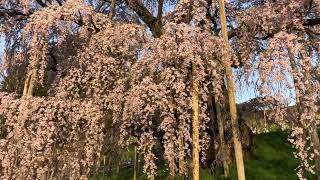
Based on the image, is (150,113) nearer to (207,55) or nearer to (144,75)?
(144,75)

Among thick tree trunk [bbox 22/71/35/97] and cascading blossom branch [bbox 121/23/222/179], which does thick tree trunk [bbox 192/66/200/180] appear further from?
thick tree trunk [bbox 22/71/35/97]

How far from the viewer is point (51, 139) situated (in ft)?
27.5

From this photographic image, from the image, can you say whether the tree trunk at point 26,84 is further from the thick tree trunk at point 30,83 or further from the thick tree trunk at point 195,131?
the thick tree trunk at point 195,131

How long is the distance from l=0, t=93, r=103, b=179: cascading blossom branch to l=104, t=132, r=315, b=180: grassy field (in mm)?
3181

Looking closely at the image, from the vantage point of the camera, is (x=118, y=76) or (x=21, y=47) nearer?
(x=118, y=76)

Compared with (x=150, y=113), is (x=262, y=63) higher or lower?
higher

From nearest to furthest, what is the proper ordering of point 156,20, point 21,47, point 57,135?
point 57,135 < point 21,47 < point 156,20

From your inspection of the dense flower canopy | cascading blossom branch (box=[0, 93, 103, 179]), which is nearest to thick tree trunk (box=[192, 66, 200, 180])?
the dense flower canopy

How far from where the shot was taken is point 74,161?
324 inches

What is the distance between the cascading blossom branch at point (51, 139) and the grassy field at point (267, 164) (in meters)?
3.18

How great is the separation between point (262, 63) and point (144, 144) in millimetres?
3085

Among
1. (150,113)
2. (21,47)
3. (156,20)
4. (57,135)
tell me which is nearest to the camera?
(150,113)

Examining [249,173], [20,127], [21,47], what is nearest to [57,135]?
[20,127]

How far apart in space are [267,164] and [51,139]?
851 cm
